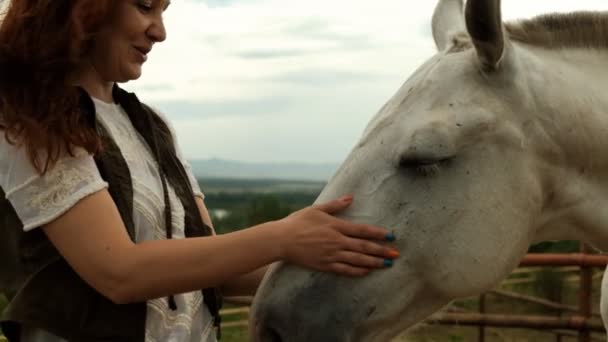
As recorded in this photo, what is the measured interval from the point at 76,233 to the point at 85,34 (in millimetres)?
341

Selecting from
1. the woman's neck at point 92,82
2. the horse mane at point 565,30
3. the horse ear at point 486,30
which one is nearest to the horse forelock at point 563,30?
the horse mane at point 565,30

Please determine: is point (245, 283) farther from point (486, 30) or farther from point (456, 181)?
point (486, 30)

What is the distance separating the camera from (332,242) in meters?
1.38

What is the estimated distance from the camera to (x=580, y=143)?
5.19 feet

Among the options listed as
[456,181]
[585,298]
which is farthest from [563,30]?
[585,298]

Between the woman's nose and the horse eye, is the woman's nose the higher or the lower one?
the higher one

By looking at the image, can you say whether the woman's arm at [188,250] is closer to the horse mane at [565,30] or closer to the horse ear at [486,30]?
the horse ear at [486,30]

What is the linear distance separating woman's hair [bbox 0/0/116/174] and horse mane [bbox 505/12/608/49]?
2.99ft

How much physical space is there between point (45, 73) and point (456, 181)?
2.52 feet

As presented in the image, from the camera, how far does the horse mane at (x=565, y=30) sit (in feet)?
5.59

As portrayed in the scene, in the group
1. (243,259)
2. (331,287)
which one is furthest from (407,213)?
(243,259)

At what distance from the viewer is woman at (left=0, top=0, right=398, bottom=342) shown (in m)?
1.30

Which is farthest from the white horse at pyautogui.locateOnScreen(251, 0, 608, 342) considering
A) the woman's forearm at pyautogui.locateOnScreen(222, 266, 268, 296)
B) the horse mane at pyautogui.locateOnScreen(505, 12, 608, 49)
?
the woman's forearm at pyautogui.locateOnScreen(222, 266, 268, 296)

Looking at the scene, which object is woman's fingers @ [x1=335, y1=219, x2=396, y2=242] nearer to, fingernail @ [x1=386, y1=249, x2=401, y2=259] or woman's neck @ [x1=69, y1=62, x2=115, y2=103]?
fingernail @ [x1=386, y1=249, x2=401, y2=259]
